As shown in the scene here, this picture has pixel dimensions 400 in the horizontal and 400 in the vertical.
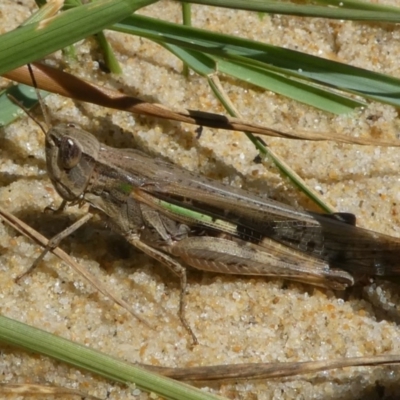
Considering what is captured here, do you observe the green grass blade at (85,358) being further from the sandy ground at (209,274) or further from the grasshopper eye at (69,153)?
the grasshopper eye at (69,153)

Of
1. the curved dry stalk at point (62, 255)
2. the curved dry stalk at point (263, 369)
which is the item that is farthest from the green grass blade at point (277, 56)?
the curved dry stalk at point (263, 369)

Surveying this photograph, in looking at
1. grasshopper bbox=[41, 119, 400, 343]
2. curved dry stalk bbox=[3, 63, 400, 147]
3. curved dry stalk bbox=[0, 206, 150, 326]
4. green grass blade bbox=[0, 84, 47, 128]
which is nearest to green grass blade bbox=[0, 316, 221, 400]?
curved dry stalk bbox=[0, 206, 150, 326]

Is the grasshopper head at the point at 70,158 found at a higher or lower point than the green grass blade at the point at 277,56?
lower

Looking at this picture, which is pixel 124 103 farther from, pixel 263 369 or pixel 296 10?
pixel 263 369

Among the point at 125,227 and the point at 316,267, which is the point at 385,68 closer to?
the point at 316,267

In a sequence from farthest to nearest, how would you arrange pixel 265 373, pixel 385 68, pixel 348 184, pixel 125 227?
pixel 385 68
pixel 348 184
pixel 125 227
pixel 265 373

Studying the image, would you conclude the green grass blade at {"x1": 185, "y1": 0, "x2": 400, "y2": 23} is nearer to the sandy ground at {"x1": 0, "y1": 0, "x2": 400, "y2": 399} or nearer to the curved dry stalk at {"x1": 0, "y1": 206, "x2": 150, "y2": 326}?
the sandy ground at {"x1": 0, "y1": 0, "x2": 400, "y2": 399}

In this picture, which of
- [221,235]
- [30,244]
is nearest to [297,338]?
[221,235]
